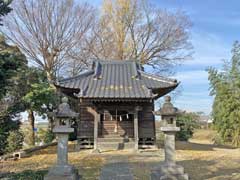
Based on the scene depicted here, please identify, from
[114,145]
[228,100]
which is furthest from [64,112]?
[228,100]

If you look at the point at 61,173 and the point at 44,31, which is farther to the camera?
the point at 44,31

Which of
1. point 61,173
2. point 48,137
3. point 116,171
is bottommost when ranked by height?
point 116,171

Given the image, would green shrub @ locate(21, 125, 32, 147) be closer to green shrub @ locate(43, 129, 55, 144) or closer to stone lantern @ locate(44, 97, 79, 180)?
green shrub @ locate(43, 129, 55, 144)

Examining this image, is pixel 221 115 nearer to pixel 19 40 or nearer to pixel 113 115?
pixel 113 115

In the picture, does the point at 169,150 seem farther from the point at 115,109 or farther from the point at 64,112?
the point at 115,109

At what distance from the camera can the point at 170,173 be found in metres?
7.16

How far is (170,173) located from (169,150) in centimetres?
58

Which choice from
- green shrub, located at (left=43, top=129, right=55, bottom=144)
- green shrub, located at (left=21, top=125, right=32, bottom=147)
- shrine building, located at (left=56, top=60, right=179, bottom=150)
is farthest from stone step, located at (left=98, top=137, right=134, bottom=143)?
green shrub, located at (left=21, top=125, right=32, bottom=147)

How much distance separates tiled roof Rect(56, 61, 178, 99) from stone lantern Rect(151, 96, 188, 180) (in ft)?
18.5

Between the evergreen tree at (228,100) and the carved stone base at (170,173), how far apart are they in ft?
36.6

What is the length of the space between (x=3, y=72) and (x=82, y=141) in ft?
28.2

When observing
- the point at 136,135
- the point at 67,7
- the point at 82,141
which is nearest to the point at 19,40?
the point at 67,7

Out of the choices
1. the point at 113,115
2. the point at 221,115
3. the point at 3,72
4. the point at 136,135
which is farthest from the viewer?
the point at 221,115

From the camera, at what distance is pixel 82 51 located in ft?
80.4
